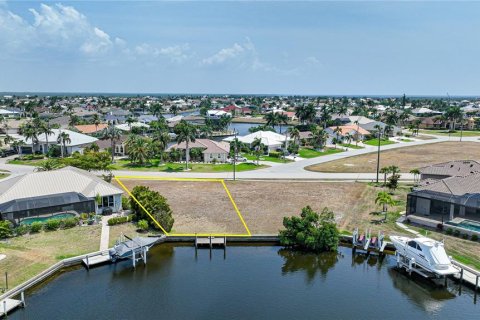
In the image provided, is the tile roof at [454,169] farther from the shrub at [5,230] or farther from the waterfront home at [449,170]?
the shrub at [5,230]

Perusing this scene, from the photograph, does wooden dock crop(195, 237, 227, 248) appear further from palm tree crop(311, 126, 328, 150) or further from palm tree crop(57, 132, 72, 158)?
palm tree crop(311, 126, 328, 150)

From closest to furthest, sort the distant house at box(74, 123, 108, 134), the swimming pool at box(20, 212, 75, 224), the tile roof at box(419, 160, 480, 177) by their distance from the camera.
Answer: the swimming pool at box(20, 212, 75, 224), the tile roof at box(419, 160, 480, 177), the distant house at box(74, 123, 108, 134)

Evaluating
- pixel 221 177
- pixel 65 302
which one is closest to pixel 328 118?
pixel 221 177

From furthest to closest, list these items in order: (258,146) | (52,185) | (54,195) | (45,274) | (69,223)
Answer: (258,146)
(52,185)
(54,195)
(69,223)
(45,274)

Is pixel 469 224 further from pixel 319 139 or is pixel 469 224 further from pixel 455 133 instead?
pixel 455 133

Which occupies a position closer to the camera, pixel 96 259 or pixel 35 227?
pixel 96 259

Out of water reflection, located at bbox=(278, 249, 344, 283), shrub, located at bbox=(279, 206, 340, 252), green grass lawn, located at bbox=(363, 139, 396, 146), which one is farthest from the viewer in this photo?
green grass lawn, located at bbox=(363, 139, 396, 146)

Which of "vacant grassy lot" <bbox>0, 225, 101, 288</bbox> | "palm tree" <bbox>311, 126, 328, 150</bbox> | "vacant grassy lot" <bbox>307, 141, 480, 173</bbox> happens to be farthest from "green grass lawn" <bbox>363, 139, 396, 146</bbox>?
"vacant grassy lot" <bbox>0, 225, 101, 288</bbox>

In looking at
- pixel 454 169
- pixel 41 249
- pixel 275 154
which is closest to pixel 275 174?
pixel 275 154
